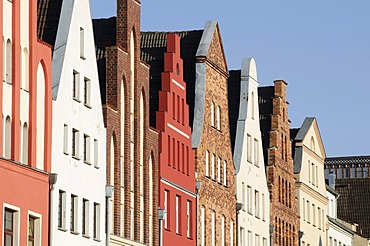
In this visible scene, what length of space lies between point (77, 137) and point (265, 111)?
39.3m

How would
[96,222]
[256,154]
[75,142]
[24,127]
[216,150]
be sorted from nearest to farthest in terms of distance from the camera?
[24,127] → [75,142] → [96,222] → [216,150] → [256,154]

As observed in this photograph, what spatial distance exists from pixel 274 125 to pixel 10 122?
147ft

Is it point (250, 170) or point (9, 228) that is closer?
point (9, 228)

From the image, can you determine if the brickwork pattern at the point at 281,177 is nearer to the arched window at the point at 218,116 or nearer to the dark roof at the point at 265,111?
the dark roof at the point at 265,111

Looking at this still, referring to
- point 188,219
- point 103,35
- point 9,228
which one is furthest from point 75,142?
point 188,219

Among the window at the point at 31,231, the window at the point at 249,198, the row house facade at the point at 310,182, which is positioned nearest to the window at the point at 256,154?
the window at the point at 249,198

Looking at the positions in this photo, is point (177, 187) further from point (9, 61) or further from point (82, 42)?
point (9, 61)

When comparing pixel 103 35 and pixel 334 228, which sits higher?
pixel 334 228

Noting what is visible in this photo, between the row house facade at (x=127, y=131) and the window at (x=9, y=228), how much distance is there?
422 inches

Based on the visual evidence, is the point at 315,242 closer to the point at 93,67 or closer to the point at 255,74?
the point at 255,74

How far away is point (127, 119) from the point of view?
6538 cm

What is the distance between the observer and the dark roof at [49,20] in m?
59.9

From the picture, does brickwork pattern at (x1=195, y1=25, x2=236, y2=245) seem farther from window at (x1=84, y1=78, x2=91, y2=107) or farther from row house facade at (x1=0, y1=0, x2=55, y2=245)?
row house facade at (x1=0, y1=0, x2=55, y2=245)

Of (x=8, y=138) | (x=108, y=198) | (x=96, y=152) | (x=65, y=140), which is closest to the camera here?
(x=8, y=138)
